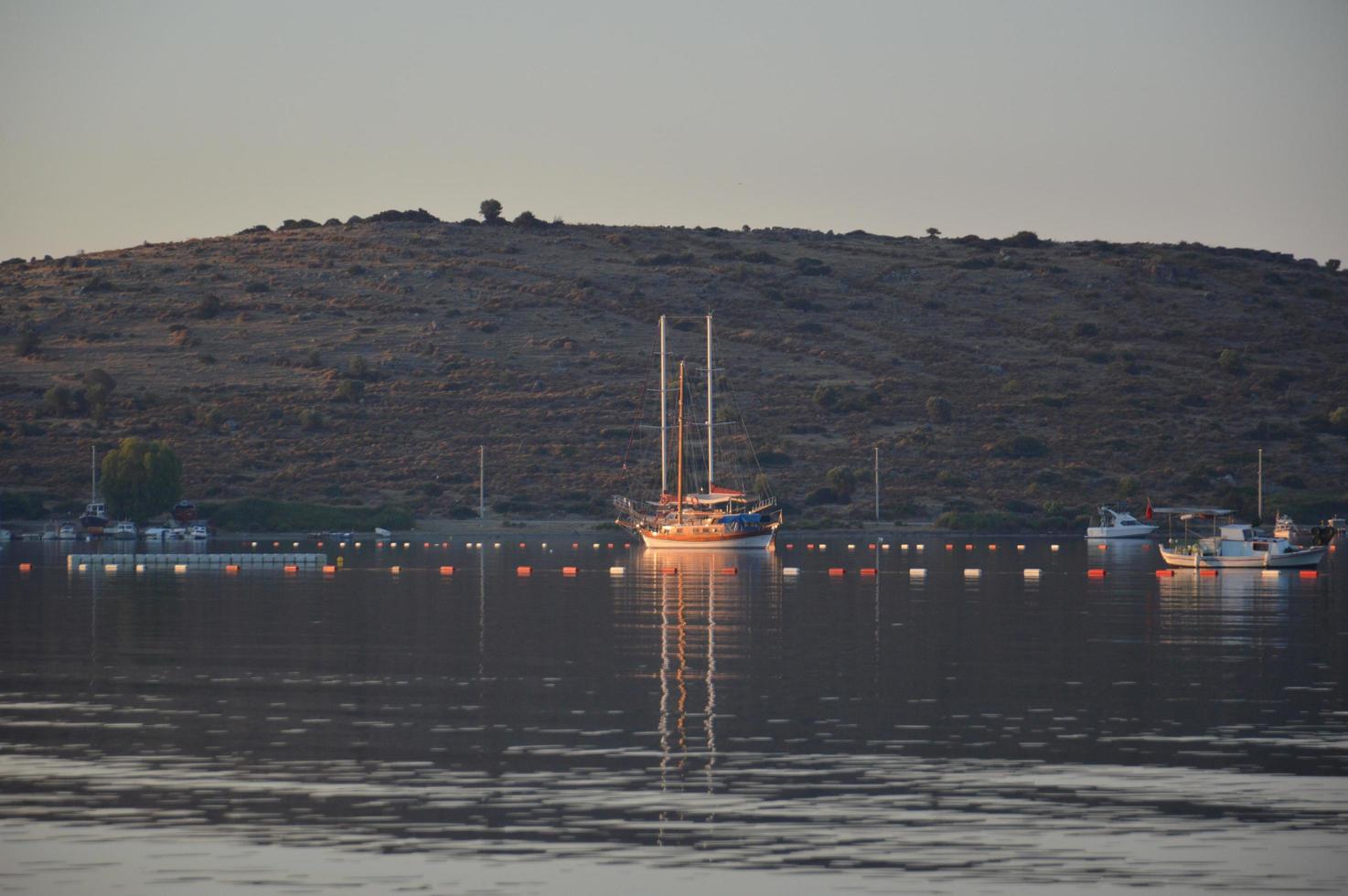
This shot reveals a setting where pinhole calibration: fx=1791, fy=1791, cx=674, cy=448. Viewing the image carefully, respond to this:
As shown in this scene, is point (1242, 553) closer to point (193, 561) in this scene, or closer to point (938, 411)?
point (193, 561)

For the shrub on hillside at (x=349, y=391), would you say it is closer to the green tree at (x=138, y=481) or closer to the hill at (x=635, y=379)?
the hill at (x=635, y=379)

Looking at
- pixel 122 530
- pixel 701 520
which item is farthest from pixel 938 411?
pixel 122 530

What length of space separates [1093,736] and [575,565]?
181ft

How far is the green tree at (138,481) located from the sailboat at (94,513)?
1297 millimetres

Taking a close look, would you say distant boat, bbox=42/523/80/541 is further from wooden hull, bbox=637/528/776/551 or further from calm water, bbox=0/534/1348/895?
calm water, bbox=0/534/1348/895

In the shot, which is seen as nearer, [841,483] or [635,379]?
[841,483]

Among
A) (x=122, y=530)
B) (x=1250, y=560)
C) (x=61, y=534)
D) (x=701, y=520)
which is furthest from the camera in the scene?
(x=122, y=530)

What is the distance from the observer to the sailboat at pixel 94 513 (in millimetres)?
122438

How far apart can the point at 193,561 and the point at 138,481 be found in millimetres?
41353

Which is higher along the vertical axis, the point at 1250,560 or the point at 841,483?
the point at 841,483

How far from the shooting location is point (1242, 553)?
7850cm

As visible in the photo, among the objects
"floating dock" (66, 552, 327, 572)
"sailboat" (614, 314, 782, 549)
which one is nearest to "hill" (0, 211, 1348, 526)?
"sailboat" (614, 314, 782, 549)

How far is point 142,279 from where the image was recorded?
191 m

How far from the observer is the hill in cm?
13775
